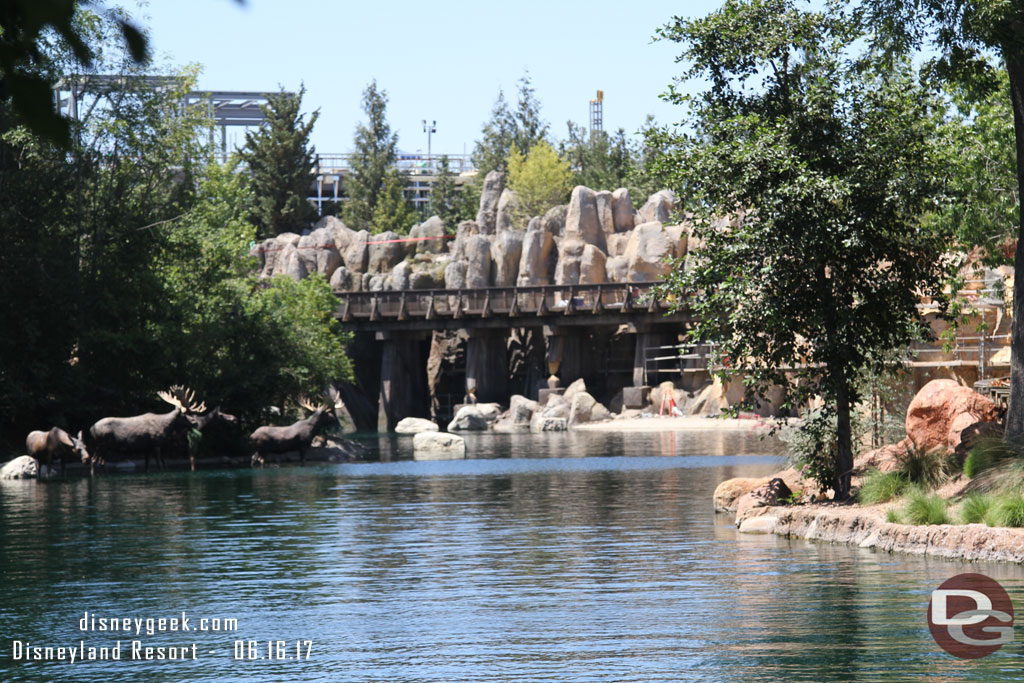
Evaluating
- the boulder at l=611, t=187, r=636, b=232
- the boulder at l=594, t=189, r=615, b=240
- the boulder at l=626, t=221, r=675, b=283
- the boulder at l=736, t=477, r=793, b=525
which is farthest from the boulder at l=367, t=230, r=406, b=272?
the boulder at l=736, t=477, r=793, b=525

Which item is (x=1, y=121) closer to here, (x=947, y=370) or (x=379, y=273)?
(x=947, y=370)

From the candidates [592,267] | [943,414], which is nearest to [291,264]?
[592,267]

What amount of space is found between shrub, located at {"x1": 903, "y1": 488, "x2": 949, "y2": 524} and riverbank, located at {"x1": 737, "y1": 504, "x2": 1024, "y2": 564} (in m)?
0.22

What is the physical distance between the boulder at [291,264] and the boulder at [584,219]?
600 inches

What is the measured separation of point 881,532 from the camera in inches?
607

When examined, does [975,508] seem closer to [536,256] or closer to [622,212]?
[536,256]

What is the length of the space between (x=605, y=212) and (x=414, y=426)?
16.0 meters

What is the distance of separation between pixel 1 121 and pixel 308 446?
12.8 m

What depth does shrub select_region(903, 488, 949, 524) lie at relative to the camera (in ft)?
49.0


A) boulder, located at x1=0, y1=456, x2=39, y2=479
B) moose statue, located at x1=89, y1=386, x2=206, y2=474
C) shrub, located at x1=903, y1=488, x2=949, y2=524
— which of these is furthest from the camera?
moose statue, located at x1=89, y1=386, x2=206, y2=474

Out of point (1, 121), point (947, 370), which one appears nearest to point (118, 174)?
point (1, 121)

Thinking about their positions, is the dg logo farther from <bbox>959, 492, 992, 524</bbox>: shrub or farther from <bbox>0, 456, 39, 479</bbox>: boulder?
<bbox>0, 456, 39, 479</bbox>: boulder

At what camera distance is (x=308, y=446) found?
37.8 metres

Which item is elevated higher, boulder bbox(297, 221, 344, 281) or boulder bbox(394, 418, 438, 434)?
boulder bbox(297, 221, 344, 281)
